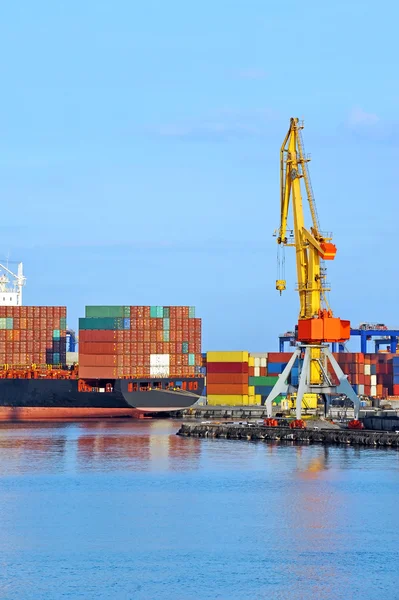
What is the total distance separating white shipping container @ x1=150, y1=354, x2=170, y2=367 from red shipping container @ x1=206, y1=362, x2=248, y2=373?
24.9ft

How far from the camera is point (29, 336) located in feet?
315

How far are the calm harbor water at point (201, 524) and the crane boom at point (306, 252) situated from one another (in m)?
7.75

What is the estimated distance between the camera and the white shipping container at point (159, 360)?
92.2 m

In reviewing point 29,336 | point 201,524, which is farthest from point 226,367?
point 201,524

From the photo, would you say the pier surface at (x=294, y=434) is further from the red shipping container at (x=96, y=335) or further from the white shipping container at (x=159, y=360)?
the red shipping container at (x=96, y=335)

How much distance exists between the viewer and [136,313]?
91.9 m

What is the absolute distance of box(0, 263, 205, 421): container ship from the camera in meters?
91.8

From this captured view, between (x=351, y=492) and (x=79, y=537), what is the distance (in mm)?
12787

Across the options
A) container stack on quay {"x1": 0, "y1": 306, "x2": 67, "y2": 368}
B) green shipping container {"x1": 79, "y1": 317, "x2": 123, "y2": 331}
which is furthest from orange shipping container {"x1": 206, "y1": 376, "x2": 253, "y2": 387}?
container stack on quay {"x1": 0, "y1": 306, "x2": 67, "y2": 368}

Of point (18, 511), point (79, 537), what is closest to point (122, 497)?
point (18, 511)

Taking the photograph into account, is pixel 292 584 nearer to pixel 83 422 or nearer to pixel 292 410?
pixel 292 410

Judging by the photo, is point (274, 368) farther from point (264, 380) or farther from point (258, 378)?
point (258, 378)

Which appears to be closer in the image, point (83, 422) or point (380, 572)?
point (380, 572)

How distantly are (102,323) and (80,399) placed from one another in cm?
660
